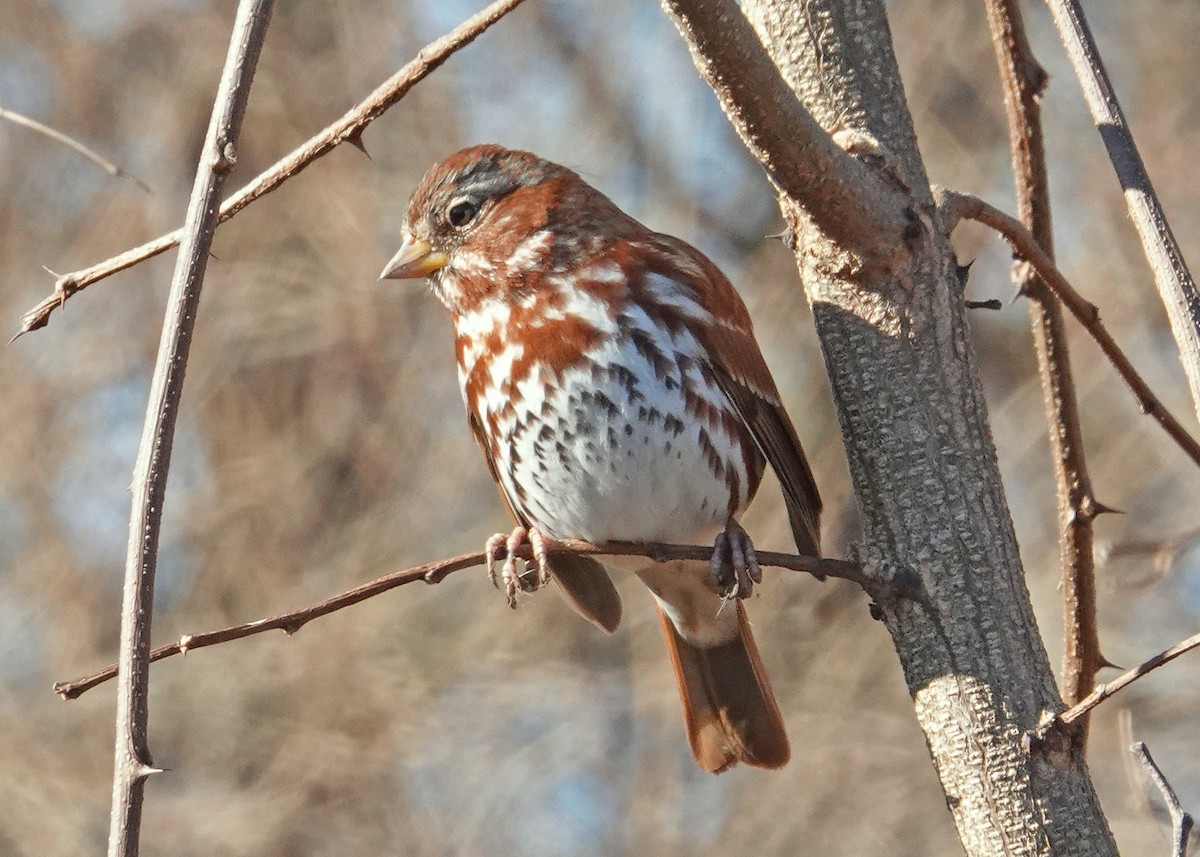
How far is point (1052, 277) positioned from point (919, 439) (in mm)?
393

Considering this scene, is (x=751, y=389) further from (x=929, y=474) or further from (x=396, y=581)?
(x=396, y=581)

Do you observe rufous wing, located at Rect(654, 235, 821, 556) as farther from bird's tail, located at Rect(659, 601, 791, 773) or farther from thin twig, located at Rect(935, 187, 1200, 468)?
thin twig, located at Rect(935, 187, 1200, 468)

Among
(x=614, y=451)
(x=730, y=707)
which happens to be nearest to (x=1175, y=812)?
(x=614, y=451)

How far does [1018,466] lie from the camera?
841cm

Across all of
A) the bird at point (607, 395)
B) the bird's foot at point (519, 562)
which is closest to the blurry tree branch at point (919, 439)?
the bird at point (607, 395)

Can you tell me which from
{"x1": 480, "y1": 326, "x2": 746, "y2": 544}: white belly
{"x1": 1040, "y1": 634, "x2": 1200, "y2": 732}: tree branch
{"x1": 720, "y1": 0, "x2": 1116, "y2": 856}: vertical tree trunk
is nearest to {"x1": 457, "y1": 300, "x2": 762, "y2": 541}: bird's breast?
{"x1": 480, "y1": 326, "x2": 746, "y2": 544}: white belly

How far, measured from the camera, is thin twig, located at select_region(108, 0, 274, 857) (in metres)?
1.58

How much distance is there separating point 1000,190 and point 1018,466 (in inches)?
59.9

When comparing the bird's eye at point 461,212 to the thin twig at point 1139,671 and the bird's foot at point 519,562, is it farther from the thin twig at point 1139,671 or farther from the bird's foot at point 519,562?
the thin twig at point 1139,671

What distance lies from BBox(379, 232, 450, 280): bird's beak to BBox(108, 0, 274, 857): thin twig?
2.09 metres

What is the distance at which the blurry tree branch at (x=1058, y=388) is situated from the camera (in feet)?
9.64

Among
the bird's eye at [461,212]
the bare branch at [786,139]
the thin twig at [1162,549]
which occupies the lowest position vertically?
the thin twig at [1162,549]

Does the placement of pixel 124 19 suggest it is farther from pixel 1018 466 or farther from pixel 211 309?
pixel 1018 466

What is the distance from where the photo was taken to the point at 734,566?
10.9 ft
